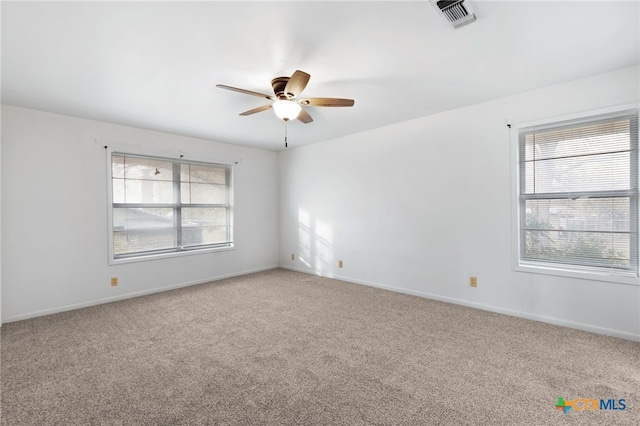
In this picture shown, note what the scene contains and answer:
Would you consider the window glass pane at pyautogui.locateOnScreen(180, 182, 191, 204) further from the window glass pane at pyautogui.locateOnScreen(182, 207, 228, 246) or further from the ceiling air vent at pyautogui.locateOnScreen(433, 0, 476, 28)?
the ceiling air vent at pyautogui.locateOnScreen(433, 0, 476, 28)

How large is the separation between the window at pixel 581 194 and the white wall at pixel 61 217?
4.58 meters

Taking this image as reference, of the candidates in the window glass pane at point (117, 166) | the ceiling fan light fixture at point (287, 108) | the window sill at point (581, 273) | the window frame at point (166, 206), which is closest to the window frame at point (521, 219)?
the window sill at point (581, 273)

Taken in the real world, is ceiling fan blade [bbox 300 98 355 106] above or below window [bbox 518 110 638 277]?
above

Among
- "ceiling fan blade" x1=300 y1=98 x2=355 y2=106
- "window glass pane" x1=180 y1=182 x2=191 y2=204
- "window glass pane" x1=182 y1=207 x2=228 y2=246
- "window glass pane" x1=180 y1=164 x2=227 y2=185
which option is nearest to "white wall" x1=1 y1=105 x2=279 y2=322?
"window glass pane" x1=180 y1=164 x2=227 y2=185

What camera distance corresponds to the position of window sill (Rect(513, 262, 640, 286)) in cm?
260

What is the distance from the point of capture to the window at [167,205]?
4004 millimetres

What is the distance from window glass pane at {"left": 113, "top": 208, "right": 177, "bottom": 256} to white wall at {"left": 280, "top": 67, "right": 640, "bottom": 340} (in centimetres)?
229

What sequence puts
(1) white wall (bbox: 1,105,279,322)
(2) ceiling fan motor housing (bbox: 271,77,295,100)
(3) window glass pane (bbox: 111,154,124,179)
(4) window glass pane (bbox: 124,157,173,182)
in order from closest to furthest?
(2) ceiling fan motor housing (bbox: 271,77,295,100), (1) white wall (bbox: 1,105,279,322), (3) window glass pane (bbox: 111,154,124,179), (4) window glass pane (bbox: 124,157,173,182)

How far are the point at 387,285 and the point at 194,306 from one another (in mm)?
2603

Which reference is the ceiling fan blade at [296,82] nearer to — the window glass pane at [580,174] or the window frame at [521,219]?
the window frame at [521,219]

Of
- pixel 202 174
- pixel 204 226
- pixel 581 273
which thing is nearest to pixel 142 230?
pixel 204 226

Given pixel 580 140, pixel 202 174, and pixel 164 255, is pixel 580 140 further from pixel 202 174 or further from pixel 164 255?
pixel 164 255

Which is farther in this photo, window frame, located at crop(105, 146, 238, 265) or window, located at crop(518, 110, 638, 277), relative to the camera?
window frame, located at crop(105, 146, 238, 265)

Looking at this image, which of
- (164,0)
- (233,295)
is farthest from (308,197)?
(164,0)
